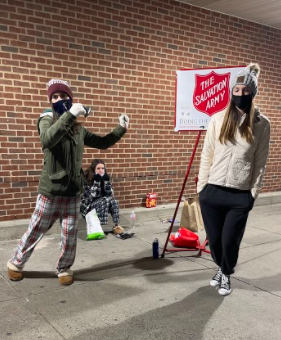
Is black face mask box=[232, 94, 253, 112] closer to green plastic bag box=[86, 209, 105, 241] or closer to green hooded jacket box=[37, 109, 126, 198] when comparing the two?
green hooded jacket box=[37, 109, 126, 198]

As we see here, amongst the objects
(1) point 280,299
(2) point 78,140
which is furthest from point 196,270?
(2) point 78,140

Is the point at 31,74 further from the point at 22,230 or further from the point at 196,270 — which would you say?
the point at 196,270

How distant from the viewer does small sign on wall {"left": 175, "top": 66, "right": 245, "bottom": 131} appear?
11.5 ft

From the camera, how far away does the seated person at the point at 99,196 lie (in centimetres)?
446

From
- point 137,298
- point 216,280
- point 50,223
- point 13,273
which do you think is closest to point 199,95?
point 216,280

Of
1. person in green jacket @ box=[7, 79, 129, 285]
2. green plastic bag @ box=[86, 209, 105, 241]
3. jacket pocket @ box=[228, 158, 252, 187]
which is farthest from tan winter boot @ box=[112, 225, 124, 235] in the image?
jacket pocket @ box=[228, 158, 252, 187]

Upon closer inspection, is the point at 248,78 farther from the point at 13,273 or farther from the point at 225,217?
the point at 13,273

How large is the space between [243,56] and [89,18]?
128 inches

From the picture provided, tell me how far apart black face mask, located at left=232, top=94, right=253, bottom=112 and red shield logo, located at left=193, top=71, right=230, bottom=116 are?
92 cm

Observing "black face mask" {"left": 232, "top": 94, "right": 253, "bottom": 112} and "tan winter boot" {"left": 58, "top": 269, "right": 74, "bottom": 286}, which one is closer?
"black face mask" {"left": 232, "top": 94, "right": 253, "bottom": 112}

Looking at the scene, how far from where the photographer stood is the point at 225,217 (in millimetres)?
2732

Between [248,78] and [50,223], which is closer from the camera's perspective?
[248,78]

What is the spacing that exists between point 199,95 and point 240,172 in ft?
4.35

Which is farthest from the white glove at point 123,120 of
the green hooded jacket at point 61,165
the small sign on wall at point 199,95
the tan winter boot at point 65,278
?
the tan winter boot at point 65,278
